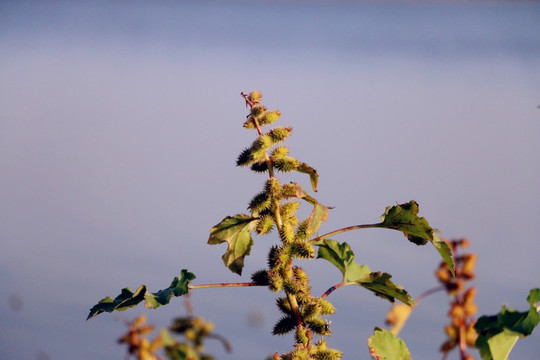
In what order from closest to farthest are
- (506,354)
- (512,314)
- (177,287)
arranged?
(512,314), (506,354), (177,287)

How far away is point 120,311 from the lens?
302cm

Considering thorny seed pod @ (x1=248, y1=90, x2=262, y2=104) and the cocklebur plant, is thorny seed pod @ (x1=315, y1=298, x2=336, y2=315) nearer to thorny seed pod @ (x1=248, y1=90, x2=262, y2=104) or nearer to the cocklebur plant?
the cocklebur plant

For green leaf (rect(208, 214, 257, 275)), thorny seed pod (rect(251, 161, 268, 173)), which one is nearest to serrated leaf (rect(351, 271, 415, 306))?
green leaf (rect(208, 214, 257, 275))

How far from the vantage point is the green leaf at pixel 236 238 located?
9.31 ft

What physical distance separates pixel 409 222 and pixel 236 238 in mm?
881

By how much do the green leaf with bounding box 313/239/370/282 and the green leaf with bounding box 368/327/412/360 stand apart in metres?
0.32

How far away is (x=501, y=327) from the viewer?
262 centimetres

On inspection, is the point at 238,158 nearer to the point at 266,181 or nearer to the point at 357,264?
the point at 266,181

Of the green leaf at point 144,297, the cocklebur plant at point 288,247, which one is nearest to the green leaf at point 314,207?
the cocklebur plant at point 288,247

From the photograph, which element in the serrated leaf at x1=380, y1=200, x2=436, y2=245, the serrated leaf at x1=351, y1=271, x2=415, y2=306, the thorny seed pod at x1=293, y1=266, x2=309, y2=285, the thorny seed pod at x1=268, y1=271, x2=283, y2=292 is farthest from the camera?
the serrated leaf at x1=380, y1=200, x2=436, y2=245

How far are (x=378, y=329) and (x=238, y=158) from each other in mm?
1047

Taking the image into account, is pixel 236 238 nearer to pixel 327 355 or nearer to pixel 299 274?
pixel 299 274

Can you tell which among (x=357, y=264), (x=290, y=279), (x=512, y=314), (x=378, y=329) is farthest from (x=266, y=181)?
(x=512, y=314)

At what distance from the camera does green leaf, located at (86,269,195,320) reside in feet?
9.44
